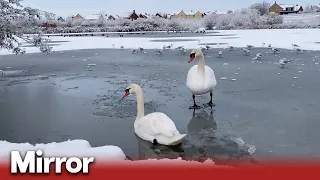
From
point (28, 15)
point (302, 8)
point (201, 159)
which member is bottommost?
point (201, 159)

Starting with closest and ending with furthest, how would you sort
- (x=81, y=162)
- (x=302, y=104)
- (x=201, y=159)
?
(x=81, y=162)
(x=201, y=159)
(x=302, y=104)

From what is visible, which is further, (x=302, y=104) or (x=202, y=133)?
(x=302, y=104)

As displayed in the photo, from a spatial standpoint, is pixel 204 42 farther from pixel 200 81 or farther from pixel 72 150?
pixel 72 150

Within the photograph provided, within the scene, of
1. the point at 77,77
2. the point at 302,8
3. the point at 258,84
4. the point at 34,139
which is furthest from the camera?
the point at 302,8

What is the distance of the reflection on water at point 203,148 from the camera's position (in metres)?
5.22

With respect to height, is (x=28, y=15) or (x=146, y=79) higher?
(x=28, y=15)

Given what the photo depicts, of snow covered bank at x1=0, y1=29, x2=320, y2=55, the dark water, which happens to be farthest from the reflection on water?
snow covered bank at x1=0, y1=29, x2=320, y2=55

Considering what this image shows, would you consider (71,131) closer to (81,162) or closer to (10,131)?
(10,131)

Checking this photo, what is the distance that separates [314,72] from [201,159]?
9.28 m

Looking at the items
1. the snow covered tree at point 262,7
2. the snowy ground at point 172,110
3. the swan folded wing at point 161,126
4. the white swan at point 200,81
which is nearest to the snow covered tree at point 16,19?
the snowy ground at point 172,110

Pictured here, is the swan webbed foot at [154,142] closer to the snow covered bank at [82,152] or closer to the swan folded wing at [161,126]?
the swan folded wing at [161,126]

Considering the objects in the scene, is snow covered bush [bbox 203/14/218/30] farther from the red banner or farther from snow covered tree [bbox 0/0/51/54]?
the red banner

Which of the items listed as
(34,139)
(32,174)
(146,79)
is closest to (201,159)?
(32,174)

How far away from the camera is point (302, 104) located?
323 inches
